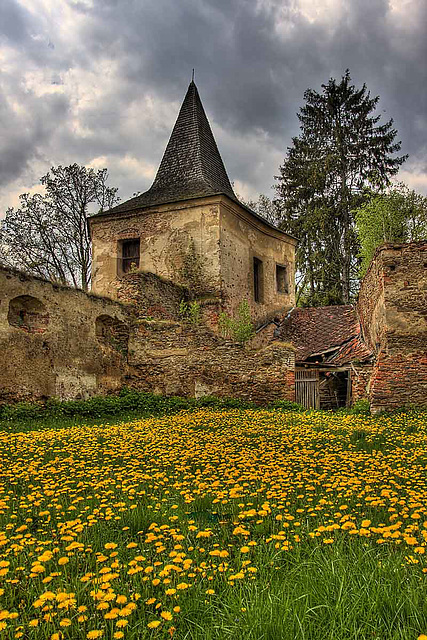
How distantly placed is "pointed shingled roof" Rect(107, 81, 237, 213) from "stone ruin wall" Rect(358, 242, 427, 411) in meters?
9.50

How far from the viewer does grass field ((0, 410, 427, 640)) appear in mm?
2371

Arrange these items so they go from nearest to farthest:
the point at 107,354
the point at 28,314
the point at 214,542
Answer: the point at 214,542
the point at 28,314
the point at 107,354

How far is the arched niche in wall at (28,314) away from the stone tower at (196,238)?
463 centimetres

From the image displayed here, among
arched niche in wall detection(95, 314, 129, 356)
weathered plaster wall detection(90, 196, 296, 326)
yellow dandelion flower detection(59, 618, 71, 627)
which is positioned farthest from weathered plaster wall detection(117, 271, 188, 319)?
yellow dandelion flower detection(59, 618, 71, 627)

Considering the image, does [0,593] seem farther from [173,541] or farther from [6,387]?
[6,387]

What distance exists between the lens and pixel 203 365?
16.0 m

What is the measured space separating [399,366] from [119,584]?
1142 cm

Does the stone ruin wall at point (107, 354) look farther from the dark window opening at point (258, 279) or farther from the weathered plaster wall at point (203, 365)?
the dark window opening at point (258, 279)

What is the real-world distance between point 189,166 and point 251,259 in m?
5.31

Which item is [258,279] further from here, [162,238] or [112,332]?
[112,332]

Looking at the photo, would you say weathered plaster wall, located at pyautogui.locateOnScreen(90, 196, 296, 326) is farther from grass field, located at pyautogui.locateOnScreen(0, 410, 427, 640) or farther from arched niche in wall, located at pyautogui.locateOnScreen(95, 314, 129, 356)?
grass field, located at pyautogui.locateOnScreen(0, 410, 427, 640)

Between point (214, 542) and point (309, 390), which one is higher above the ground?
point (309, 390)

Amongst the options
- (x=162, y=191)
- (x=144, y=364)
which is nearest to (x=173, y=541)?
(x=144, y=364)

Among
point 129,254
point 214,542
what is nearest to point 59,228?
point 129,254
